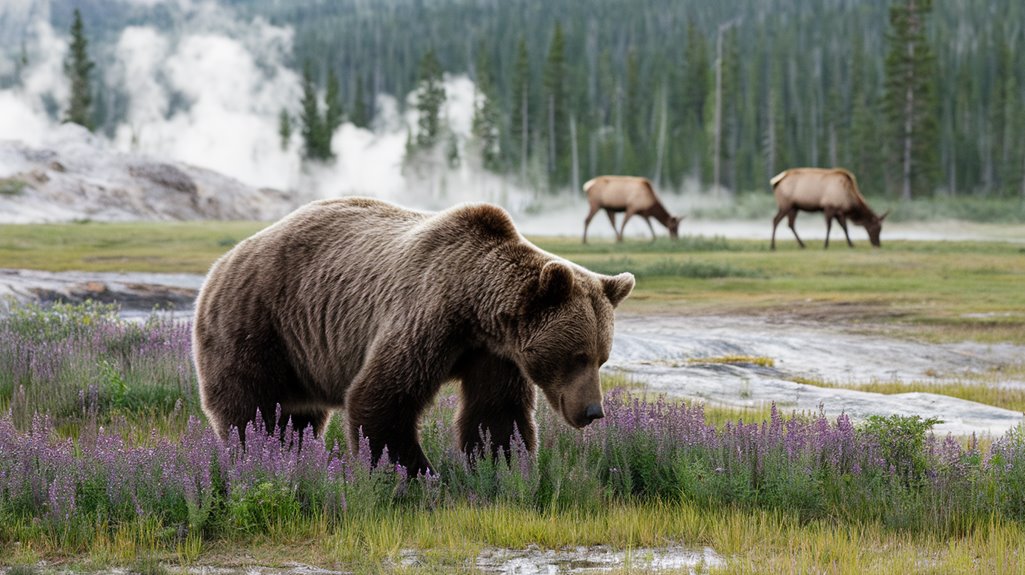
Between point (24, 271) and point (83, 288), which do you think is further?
point (24, 271)

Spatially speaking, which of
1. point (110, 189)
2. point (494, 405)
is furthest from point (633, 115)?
point (494, 405)

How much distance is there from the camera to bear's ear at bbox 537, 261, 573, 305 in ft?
16.5

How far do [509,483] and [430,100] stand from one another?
71600 millimetres

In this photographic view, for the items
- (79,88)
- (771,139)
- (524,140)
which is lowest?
(771,139)

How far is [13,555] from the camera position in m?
4.57

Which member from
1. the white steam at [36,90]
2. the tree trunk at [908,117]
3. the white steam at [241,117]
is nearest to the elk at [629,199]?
the white steam at [241,117]

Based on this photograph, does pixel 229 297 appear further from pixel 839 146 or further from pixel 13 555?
pixel 839 146

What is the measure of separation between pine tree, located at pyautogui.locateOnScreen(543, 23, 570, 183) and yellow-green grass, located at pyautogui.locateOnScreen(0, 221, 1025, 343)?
142ft

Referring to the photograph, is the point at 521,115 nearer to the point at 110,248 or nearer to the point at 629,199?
the point at 629,199

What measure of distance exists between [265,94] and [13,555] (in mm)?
120698

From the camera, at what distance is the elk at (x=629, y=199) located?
1371 inches

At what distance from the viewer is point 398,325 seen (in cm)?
536

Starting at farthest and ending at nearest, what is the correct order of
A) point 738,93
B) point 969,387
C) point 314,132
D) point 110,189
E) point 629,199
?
1. point 738,93
2. point 314,132
3. point 110,189
4. point 629,199
5. point 969,387

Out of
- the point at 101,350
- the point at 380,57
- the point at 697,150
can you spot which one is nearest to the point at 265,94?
the point at 380,57
